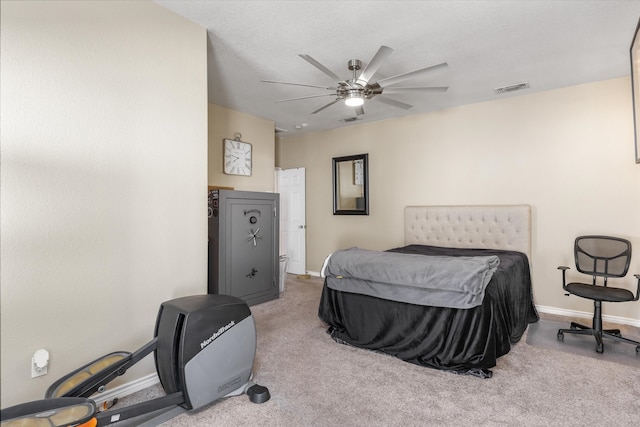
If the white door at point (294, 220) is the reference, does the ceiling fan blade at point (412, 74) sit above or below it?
above

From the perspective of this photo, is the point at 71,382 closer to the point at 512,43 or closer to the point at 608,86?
the point at 512,43

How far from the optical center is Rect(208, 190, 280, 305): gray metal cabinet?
3664 mm

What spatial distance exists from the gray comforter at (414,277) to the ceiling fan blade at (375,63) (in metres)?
1.44

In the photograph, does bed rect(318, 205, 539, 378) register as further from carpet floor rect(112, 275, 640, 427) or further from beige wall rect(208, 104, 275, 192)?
beige wall rect(208, 104, 275, 192)

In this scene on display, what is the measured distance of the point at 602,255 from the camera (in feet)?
10.5

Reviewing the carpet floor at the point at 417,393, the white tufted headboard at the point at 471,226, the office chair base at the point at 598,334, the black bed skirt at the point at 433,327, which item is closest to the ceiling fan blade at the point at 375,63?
the black bed skirt at the point at 433,327

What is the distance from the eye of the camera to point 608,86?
3.37m

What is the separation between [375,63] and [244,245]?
98.3 inches

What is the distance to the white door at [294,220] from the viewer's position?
5793mm

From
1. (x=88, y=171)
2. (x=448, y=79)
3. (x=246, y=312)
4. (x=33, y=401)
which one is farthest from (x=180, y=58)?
(x=448, y=79)

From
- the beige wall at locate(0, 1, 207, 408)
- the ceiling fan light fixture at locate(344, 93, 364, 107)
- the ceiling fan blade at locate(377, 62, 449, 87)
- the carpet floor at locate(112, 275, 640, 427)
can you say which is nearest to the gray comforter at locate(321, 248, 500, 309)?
the carpet floor at locate(112, 275, 640, 427)

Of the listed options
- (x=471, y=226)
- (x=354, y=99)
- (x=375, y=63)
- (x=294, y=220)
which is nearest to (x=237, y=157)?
(x=294, y=220)

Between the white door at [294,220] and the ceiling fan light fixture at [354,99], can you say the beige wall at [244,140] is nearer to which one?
the white door at [294,220]

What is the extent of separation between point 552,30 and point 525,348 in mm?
2521
